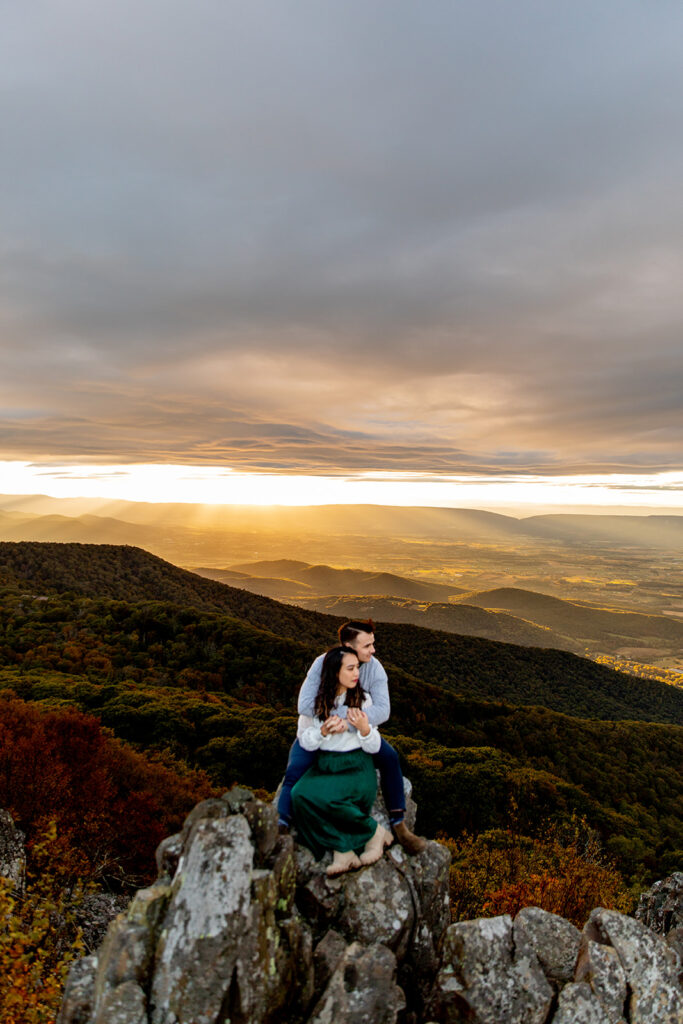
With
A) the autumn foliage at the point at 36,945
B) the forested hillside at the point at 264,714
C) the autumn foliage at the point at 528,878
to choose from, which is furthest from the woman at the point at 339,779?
the forested hillside at the point at 264,714

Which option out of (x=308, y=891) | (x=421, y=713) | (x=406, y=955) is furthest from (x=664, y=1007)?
(x=421, y=713)

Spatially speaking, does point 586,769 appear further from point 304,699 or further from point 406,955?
point 304,699

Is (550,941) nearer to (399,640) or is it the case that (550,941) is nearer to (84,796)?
(84,796)

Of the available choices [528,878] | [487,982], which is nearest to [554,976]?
Result: [487,982]

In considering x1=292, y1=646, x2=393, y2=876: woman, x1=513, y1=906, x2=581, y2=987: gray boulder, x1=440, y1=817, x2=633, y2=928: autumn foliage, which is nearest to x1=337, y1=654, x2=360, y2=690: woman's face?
x1=292, y1=646, x2=393, y2=876: woman

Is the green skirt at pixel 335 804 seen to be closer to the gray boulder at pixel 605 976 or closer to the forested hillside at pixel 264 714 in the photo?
the gray boulder at pixel 605 976

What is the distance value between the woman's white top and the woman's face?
1.16ft

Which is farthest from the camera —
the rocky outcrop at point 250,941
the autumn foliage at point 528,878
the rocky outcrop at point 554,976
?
the autumn foliage at point 528,878

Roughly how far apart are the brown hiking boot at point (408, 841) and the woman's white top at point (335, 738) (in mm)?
1748

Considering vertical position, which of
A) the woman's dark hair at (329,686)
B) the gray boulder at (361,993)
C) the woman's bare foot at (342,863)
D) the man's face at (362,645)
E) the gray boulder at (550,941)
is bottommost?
the gray boulder at (550,941)

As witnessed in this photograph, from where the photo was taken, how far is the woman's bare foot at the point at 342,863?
7488mm

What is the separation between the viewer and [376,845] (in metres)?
7.85

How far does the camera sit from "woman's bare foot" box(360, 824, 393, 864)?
25.3ft

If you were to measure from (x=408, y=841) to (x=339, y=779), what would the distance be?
2.00 meters
